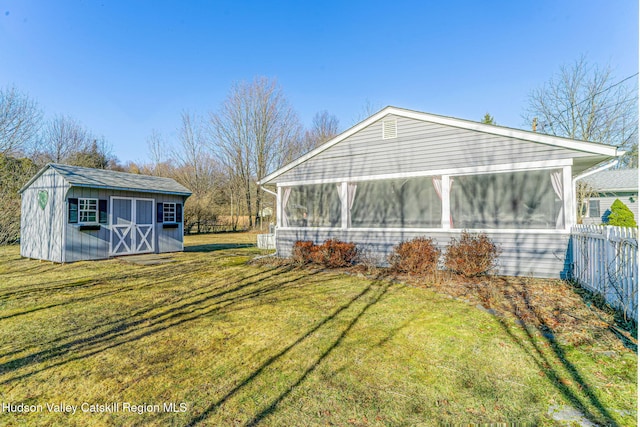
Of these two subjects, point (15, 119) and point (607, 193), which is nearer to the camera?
point (15, 119)

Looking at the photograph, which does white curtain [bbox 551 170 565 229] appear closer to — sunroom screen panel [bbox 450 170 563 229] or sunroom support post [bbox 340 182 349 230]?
sunroom screen panel [bbox 450 170 563 229]

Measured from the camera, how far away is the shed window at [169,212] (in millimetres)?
12775

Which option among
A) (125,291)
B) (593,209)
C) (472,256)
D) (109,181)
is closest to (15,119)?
(109,181)

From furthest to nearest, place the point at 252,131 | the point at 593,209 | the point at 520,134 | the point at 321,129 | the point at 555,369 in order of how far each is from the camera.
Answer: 1. the point at 321,129
2. the point at 252,131
3. the point at 593,209
4. the point at 520,134
5. the point at 555,369

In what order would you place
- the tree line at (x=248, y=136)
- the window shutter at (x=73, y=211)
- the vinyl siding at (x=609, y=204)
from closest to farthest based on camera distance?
1. the window shutter at (x=73, y=211)
2. the tree line at (x=248, y=136)
3. the vinyl siding at (x=609, y=204)

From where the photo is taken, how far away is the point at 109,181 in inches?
435

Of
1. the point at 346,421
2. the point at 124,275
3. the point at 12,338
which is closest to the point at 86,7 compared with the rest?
the point at 124,275

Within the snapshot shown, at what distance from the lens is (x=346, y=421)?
2.22m

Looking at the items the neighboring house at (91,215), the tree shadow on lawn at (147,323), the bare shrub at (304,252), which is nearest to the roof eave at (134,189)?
the neighboring house at (91,215)

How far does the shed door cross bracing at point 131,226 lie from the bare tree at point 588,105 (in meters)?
23.9

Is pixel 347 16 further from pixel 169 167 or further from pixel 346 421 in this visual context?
pixel 169 167

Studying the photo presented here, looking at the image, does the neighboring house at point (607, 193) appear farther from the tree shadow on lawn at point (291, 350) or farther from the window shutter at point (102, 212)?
the window shutter at point (102, 212)

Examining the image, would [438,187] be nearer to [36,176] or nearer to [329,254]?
[329,254]

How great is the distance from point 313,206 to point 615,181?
911 inches
